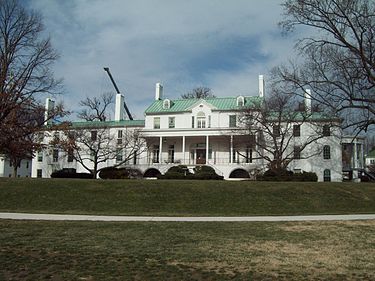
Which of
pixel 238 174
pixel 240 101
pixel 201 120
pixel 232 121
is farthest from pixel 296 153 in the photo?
pixel 201 120

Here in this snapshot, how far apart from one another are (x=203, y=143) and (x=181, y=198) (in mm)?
30836

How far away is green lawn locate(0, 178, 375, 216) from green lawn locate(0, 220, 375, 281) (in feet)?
20.9

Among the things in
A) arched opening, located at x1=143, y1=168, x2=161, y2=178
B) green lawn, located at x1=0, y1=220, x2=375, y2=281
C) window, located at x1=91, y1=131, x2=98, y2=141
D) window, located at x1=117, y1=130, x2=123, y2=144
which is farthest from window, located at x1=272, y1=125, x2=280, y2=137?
green lawn, located at x1=0, y1=220, x2=375, y2=281

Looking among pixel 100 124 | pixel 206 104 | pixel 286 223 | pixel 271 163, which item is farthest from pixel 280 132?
pixel 286 223

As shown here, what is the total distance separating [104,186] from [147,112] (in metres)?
31.7

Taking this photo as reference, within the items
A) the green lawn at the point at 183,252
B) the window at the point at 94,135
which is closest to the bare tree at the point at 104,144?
the window at the point at 94,135

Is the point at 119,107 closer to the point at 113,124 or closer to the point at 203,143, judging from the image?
the point at 113,124

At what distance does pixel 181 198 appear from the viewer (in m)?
20.7

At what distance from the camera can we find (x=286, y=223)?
13.2 m

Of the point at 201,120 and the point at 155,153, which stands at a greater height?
the point at 201,120

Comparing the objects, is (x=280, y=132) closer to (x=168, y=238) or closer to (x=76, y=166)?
(x=76, y=166)

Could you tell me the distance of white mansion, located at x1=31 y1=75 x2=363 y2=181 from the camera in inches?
1864

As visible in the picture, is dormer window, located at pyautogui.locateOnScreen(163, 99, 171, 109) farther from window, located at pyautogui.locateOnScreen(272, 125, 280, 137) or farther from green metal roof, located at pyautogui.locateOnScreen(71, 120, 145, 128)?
window, located at pyautogui.locateOnScreen(272, 125, 280, 137)

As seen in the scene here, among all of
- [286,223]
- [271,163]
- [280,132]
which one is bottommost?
[286,223]
